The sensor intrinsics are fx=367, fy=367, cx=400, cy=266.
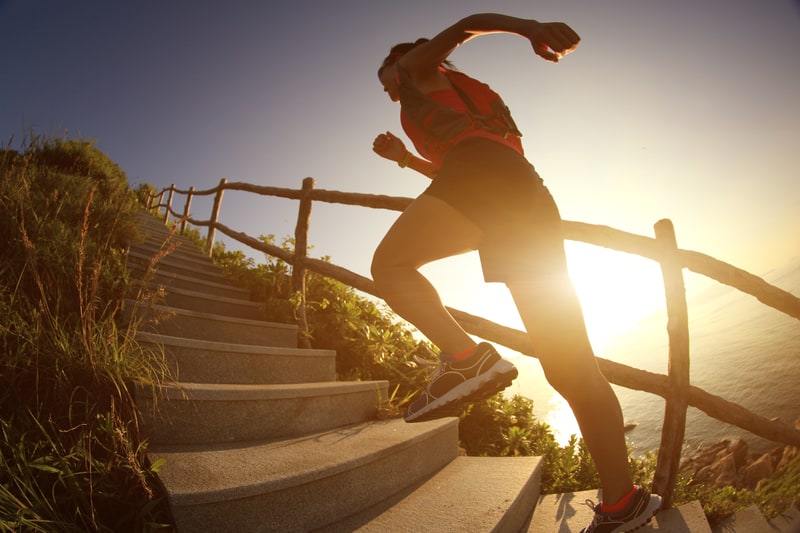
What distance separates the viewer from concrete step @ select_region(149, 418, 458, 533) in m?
1.19

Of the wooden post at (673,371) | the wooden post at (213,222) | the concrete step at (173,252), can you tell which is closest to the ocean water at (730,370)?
the wooden post at (673,371)

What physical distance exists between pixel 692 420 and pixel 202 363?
10.6 feet

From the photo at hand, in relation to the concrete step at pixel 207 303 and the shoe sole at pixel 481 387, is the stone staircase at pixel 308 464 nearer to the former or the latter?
the shoe sole at pixel 481 387

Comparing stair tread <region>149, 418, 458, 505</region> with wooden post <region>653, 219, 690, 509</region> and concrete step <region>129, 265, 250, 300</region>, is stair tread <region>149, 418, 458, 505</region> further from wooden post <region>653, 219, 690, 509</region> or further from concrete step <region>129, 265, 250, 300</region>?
concrete step <region>129, 265, 250, 300</region>

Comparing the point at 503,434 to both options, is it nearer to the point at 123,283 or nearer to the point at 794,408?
the point at 794,408

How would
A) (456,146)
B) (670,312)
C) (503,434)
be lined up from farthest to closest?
(503,434) → (670,312) → (456,146)

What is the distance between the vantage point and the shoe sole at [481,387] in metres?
1.19

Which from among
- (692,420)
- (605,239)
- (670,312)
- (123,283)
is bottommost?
(692,420)

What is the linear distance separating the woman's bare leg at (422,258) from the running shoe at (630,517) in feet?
2.35

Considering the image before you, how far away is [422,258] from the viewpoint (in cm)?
134

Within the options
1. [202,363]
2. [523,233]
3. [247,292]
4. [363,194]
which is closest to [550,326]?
[523,233]

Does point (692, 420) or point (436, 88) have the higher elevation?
point (436, 88)

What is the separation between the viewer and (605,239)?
2.10 meters

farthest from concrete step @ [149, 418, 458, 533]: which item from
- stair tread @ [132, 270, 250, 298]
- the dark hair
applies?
stair tread @ [132, 270, 250, 298]
